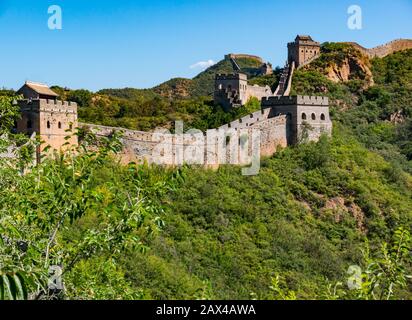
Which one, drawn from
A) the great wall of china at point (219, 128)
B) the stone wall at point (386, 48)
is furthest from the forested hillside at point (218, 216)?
the stone wall at point (386, 48)

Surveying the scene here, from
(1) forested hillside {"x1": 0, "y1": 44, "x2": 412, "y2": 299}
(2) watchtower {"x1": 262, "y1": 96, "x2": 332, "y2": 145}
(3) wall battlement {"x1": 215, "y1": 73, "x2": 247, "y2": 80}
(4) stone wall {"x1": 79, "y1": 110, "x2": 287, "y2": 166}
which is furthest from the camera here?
(3) wall battlement {"x1": 215, "y1": 73, "x2": 247, "y2": 80}

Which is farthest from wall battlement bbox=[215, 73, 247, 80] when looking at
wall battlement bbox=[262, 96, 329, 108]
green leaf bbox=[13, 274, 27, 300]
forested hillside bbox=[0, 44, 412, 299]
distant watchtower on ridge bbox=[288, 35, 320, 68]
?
green leaf bbox=[13, 274, 27, 300]

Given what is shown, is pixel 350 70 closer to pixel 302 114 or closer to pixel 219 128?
pixel 302 114

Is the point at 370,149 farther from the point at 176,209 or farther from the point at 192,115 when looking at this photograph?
the point at 176,209

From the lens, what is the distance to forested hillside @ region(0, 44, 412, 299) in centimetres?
963

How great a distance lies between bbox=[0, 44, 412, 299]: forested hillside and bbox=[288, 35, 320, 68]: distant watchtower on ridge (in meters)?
4.65

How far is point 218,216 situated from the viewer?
84.6 feet

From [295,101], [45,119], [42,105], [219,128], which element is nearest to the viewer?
[42,105]

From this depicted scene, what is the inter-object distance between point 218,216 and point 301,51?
25.3 m

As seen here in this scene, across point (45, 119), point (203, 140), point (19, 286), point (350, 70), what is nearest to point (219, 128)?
point (203, 140)

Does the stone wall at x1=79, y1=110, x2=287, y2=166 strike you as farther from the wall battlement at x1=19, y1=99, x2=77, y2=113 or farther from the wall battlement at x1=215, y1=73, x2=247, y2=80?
the wall battlement at x1=215, y1=73, x2=247, y2=80

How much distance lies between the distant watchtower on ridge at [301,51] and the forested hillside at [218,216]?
15.3 ft

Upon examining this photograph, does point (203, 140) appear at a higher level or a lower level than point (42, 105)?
lower

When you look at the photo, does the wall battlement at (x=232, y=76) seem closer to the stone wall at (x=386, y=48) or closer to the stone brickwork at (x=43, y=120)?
the stone wall at (x=386, y=48)
